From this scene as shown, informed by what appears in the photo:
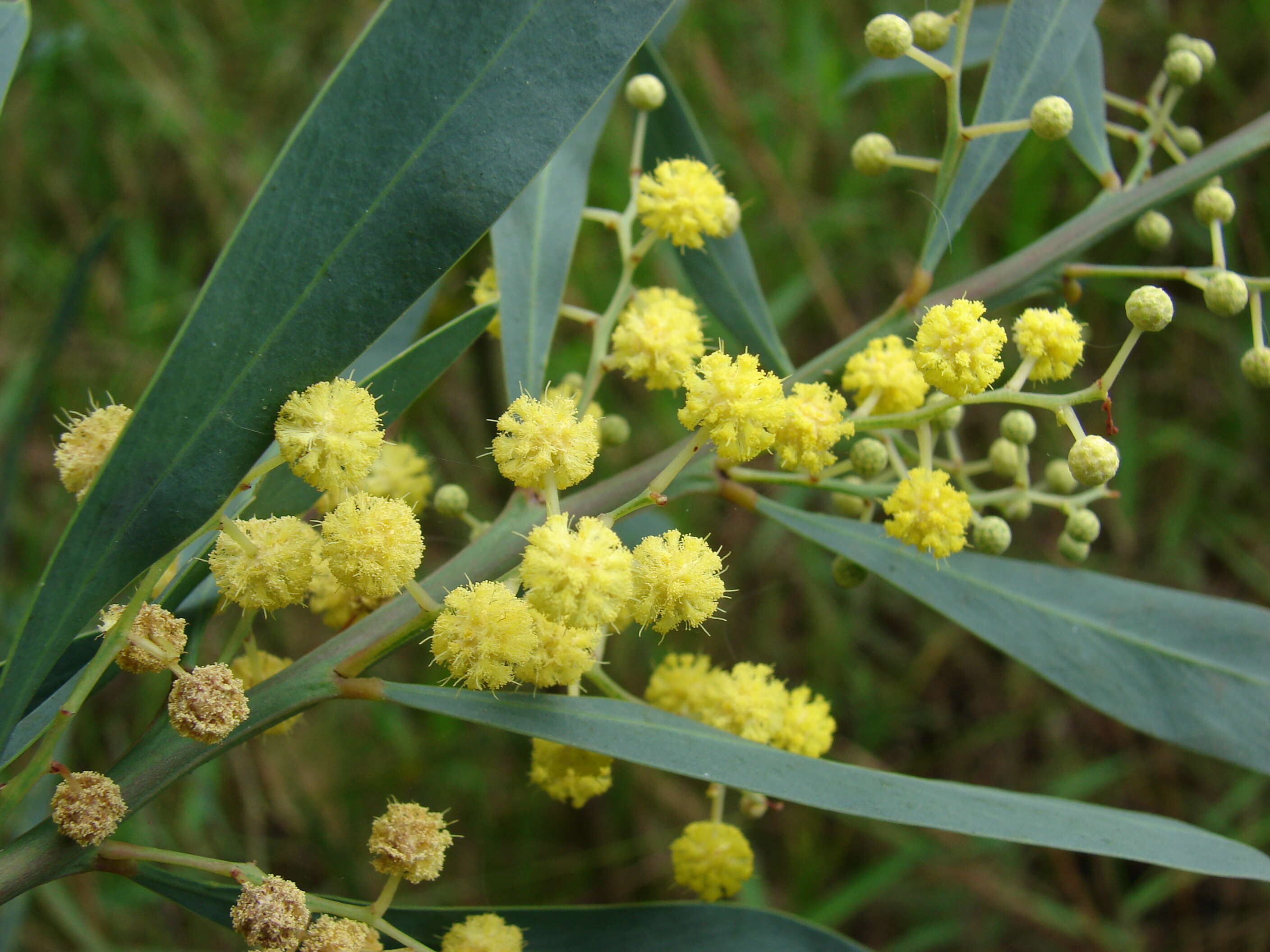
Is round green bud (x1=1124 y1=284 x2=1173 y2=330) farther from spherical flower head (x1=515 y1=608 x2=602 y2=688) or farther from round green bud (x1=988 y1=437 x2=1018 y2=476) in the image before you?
spherical flower head (x1=515 y1=608 x2=602 y2=688)

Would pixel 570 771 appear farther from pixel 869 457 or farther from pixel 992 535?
pixel 992 535

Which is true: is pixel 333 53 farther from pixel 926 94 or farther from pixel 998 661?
pixel 998 661

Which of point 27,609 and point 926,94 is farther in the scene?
point 926,94

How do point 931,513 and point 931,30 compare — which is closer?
point 931,513

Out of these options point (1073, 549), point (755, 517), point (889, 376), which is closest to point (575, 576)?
point (889, 376)

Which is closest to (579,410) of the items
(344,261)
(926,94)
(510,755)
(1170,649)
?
(344,261)

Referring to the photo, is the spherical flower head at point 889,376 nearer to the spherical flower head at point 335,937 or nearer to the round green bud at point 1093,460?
the round green bud at point 1093,460
